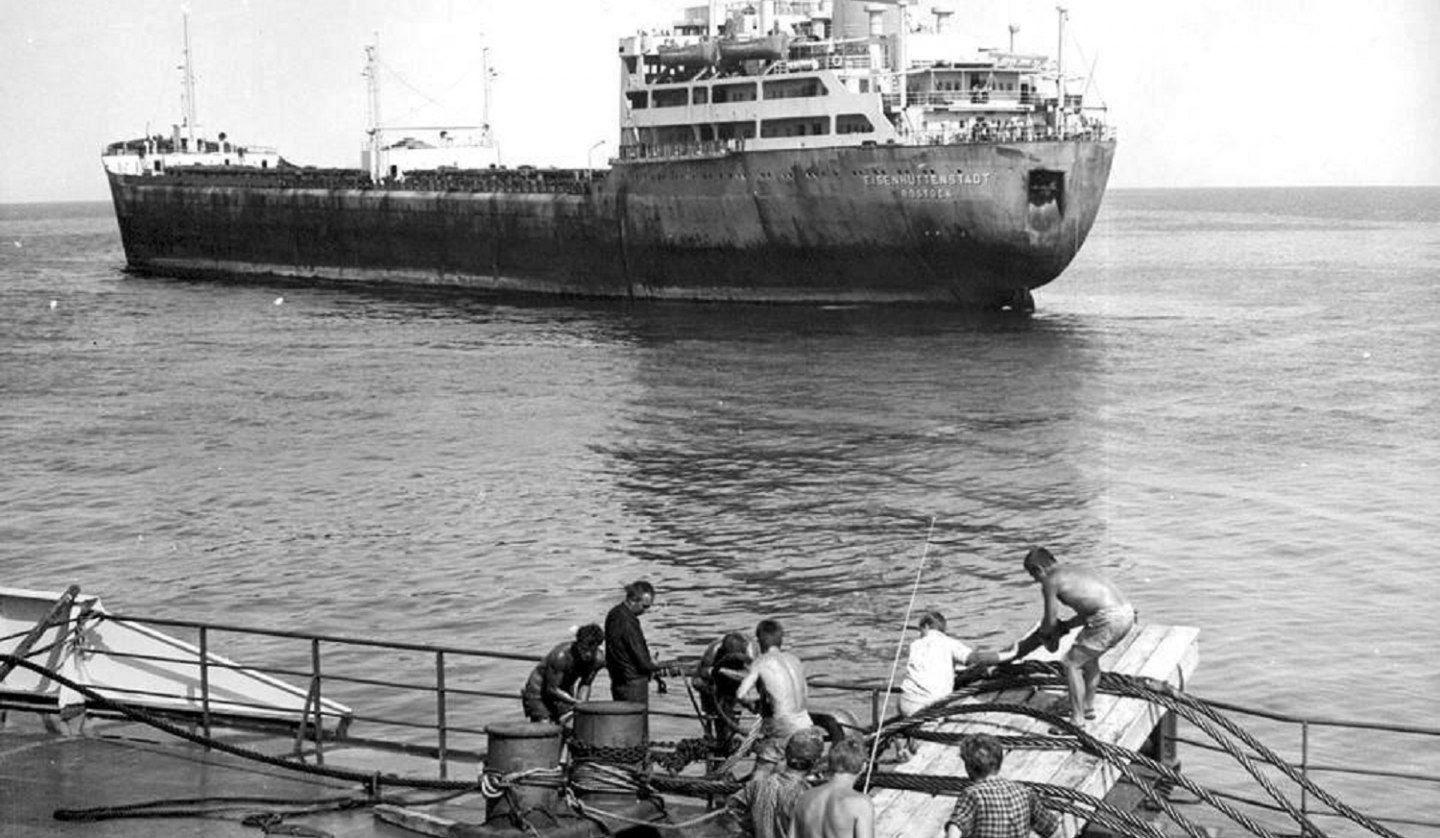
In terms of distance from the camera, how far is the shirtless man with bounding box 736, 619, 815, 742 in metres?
10.8

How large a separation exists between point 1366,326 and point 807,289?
20.2m

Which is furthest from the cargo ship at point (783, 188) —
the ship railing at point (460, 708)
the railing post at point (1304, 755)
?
the railing post at point (1304, 755)

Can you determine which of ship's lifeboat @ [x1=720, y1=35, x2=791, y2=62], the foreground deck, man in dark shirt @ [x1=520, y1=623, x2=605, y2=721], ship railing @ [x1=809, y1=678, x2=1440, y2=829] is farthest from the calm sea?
man in dark shirt @ [x1=520, y1=623, x2=605, y2=721]

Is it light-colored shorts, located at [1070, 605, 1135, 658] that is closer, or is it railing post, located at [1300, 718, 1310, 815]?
light-colored shorts, located at [1070, 605, 1135, 658]

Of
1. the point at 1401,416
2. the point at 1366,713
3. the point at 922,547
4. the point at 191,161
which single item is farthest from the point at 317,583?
the point at 191,161

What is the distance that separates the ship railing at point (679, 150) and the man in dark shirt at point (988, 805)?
59.8 meters

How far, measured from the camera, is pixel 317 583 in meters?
29.3

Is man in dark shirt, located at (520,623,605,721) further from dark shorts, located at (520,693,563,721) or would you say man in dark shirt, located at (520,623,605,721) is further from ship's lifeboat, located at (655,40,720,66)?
ship's lifeboat, located at (655,40,720,66)

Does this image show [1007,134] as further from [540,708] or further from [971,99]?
[540,708]

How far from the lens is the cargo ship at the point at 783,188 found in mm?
62219

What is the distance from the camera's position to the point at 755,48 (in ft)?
234

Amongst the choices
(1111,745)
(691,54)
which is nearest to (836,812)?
(1111,745)

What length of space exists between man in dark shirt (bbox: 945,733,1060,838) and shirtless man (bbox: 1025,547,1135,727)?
2272mm

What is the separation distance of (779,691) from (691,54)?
65.5m
